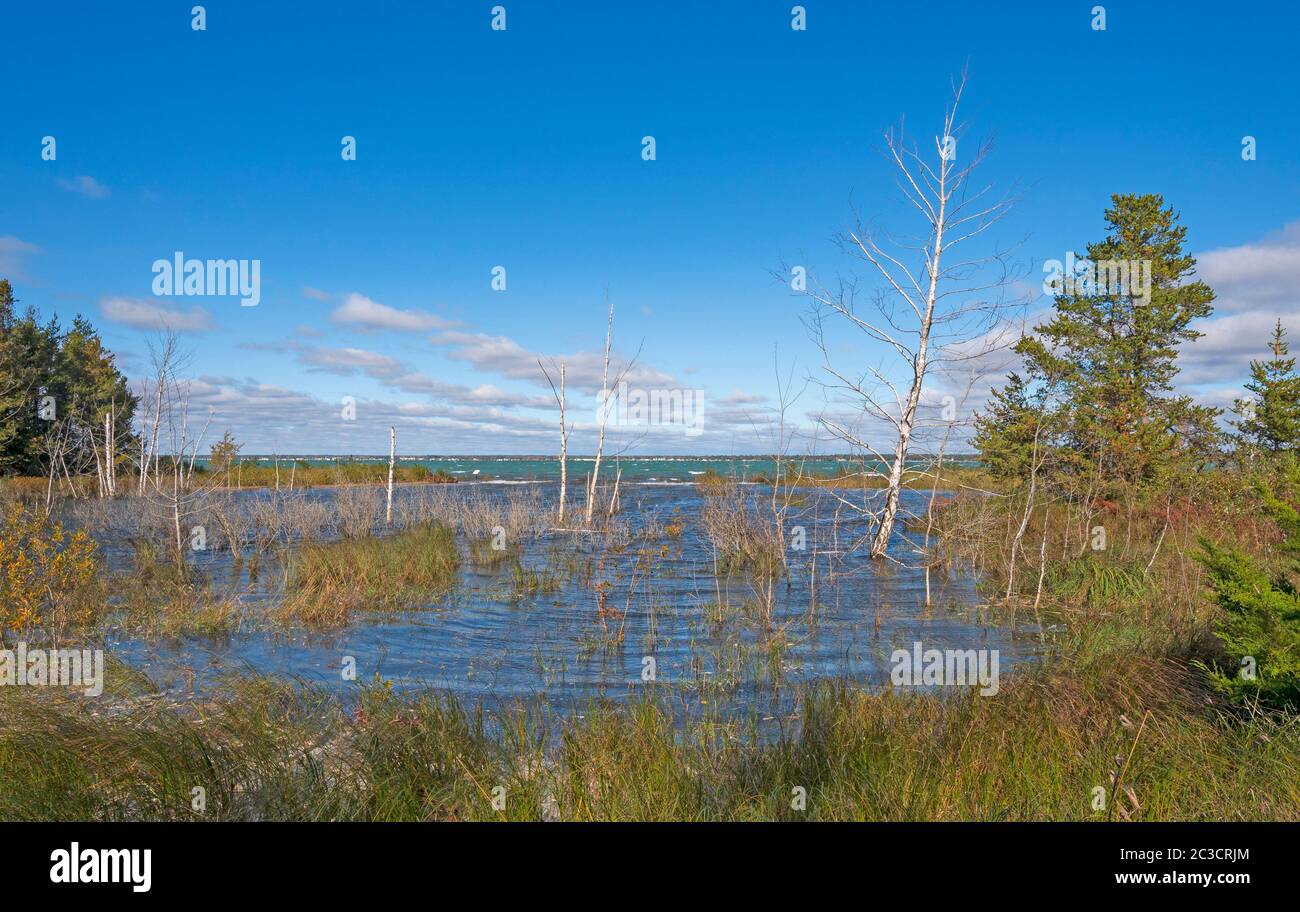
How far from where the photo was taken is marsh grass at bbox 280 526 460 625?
1159 cm

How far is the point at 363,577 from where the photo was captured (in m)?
13.7

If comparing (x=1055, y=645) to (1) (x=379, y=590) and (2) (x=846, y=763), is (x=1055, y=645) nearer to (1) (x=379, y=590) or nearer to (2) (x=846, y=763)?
(2) (x=846, y=763)

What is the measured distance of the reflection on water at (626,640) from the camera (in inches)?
328

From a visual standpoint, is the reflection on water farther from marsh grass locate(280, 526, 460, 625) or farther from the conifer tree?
the conifer tree

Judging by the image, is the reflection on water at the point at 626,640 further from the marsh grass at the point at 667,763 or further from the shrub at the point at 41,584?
the marsh grass at the point at 667,763

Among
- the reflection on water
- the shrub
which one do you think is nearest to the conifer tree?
the reflection on water

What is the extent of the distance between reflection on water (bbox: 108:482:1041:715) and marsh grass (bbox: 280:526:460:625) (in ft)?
1.53

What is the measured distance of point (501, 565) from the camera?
16984mm

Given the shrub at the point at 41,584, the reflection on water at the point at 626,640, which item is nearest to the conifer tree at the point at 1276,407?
the reflection on water at the point at 626,640

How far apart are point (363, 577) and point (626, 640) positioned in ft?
19.3

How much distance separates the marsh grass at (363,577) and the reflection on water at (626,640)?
0.47 m

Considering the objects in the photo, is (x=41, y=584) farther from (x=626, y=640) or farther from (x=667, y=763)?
(x=667, y=763)

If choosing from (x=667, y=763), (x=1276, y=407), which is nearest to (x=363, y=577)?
(x=667, y=763)
